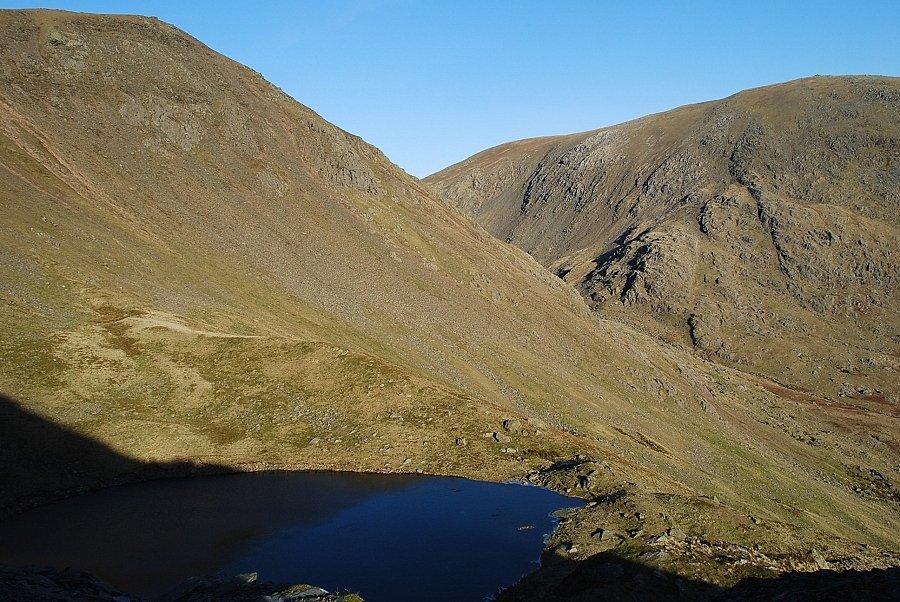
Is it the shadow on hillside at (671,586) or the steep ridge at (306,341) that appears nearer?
the shadow on hillside at (671,586)

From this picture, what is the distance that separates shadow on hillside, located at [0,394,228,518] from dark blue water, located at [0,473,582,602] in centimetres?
111

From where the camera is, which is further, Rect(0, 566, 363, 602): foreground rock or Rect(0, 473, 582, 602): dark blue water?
Rect(0, 473, 582, 602): dark blue water

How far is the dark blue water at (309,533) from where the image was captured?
29703 millimetres

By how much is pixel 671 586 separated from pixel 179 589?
21526 mm

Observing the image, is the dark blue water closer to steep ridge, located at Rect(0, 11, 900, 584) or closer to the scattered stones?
steep ridge, located at Rect(0, 11, 900, 584)

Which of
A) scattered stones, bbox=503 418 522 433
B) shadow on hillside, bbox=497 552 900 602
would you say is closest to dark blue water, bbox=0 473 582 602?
shadow on hillside, bbox=497 552 900 602

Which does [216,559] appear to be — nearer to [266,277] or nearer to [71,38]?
[266,277]

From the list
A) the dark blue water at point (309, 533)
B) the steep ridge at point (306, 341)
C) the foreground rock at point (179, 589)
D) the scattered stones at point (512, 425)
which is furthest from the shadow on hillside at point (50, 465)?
the scattered stones at point (512, 425)

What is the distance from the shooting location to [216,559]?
31.1m

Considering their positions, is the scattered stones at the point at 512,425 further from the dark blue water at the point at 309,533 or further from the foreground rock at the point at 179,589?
the foreground rock at the point at 179,589

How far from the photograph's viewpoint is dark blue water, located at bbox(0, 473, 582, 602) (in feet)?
97.5

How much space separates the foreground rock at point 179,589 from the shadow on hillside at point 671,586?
28.2 feet

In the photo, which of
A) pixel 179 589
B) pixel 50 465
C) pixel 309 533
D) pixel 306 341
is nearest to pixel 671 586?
pixel 309 533

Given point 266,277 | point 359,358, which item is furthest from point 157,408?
point 266,277
